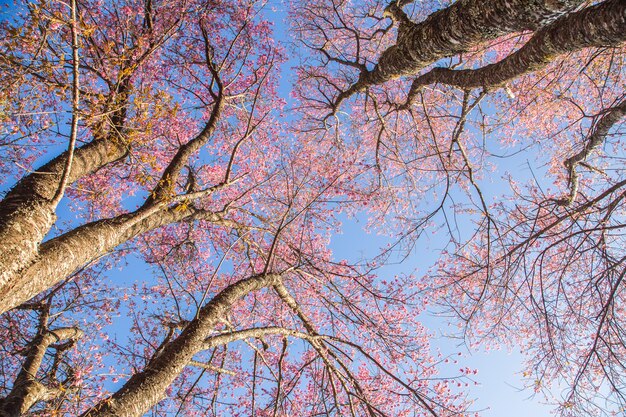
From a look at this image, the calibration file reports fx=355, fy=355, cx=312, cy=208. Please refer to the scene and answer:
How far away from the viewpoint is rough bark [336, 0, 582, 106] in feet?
7.88

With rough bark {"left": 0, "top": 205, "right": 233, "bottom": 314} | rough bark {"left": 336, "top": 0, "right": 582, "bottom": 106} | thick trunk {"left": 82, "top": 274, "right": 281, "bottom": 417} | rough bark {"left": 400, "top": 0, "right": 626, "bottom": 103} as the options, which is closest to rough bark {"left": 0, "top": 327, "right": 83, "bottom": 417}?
thick trunk {"left": 82, "top": 274, "right": 281, "bottom": 417}

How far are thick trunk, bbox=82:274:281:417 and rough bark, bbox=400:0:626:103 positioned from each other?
357 centimetres

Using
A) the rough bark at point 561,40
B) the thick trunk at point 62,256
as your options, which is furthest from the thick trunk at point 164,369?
the rough bark at point 561,40

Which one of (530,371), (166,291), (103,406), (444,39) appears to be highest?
(444,39)

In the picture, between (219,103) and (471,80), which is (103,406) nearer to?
(219,103)

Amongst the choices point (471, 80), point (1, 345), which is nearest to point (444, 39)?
point (471, 80)

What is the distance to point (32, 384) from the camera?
4121mm

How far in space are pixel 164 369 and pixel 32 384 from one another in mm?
2223

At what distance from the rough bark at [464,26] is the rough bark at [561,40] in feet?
0.53

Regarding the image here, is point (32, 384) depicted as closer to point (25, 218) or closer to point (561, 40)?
point (25, 218)

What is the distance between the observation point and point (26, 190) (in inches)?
114

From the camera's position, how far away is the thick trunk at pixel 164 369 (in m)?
2.79

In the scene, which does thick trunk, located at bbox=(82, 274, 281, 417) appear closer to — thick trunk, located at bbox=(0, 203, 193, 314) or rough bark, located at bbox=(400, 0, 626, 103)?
thick trunk, located at bbox=(0, 203, 193, 314)

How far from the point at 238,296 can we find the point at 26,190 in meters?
2.20
